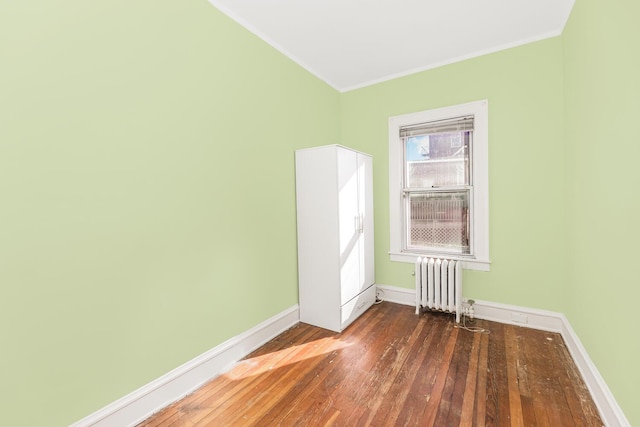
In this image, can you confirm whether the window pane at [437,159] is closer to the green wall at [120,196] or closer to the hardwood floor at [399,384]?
the hardwood floor at [399,384]

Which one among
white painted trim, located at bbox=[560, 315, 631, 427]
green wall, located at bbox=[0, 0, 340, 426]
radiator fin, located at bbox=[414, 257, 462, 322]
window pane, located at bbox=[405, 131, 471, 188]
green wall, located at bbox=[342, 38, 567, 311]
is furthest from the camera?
window pane, located at bbox=[405, 131, 471, 188]

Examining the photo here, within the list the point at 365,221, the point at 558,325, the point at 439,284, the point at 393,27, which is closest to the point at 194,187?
the point at 365,221

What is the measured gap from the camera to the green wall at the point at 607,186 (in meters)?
1.34

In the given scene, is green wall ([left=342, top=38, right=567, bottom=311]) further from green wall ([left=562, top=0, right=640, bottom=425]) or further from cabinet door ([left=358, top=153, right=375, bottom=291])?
cabinet door ([left=358, top=153, right=375, bottom=291])

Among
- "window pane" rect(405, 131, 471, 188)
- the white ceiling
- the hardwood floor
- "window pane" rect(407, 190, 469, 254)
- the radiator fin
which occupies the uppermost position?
the white ceiling

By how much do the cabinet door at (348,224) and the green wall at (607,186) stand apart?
1.86 meters

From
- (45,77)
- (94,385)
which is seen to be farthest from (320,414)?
(45,77)

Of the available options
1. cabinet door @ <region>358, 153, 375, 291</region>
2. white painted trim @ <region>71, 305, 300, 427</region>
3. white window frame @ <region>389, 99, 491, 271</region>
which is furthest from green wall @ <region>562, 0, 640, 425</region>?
white painted trim @ <region>71, 305, 300, 427</region>

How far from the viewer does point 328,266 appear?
2.79 meters

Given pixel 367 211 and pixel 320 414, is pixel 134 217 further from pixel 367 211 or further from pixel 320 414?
pixel 367 211

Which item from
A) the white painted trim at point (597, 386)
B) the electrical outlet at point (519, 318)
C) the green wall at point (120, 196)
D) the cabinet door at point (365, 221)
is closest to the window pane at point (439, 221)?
the cabinet door at point (365, 221)

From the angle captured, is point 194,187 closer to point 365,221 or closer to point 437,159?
point 365,221

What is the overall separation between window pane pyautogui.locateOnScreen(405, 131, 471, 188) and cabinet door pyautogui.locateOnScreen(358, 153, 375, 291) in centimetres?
53

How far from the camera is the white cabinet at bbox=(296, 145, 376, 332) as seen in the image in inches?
108
